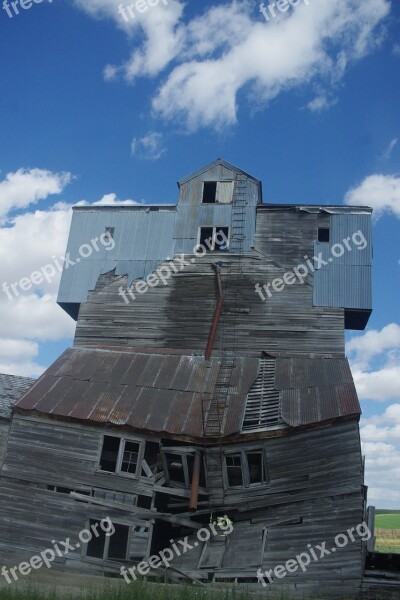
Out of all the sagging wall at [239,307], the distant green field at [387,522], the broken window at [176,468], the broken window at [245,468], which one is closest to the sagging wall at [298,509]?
the broken window at [245,468]

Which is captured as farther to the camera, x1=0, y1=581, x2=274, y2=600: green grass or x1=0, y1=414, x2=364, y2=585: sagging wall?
x1=0, y1=414, x2=364, y2=585: sagging wall

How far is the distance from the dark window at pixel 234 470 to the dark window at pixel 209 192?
1375 cm

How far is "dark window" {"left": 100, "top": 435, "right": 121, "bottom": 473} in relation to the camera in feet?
69.3

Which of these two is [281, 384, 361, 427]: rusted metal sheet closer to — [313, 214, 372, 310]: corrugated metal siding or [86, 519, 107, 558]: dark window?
[313, 214, 372, 310]: corrugated metal siding

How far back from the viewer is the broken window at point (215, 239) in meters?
27.7

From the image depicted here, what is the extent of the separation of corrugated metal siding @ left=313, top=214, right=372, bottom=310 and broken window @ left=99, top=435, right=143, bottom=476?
10.6 meters

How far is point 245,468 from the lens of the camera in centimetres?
1948

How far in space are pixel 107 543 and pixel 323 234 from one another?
16737 mm

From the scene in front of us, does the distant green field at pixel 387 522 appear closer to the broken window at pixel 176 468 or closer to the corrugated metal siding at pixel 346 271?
the corrugated metal siding at pixel 346 271

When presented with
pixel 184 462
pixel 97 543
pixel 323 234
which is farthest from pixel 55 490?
pixel 323 234

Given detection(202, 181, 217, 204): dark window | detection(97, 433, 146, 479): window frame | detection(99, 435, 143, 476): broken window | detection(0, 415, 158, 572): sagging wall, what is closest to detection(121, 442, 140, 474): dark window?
detection(99, 435, 143, 476): broken window

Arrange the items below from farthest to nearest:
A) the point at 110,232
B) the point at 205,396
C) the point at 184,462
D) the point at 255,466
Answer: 1. the point at 110,232
2. the point at 205,396
3. the point at 184,462
4. the point at 255,466

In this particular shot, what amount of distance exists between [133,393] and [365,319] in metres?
11.6

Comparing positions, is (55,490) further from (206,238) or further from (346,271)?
(346,271)
